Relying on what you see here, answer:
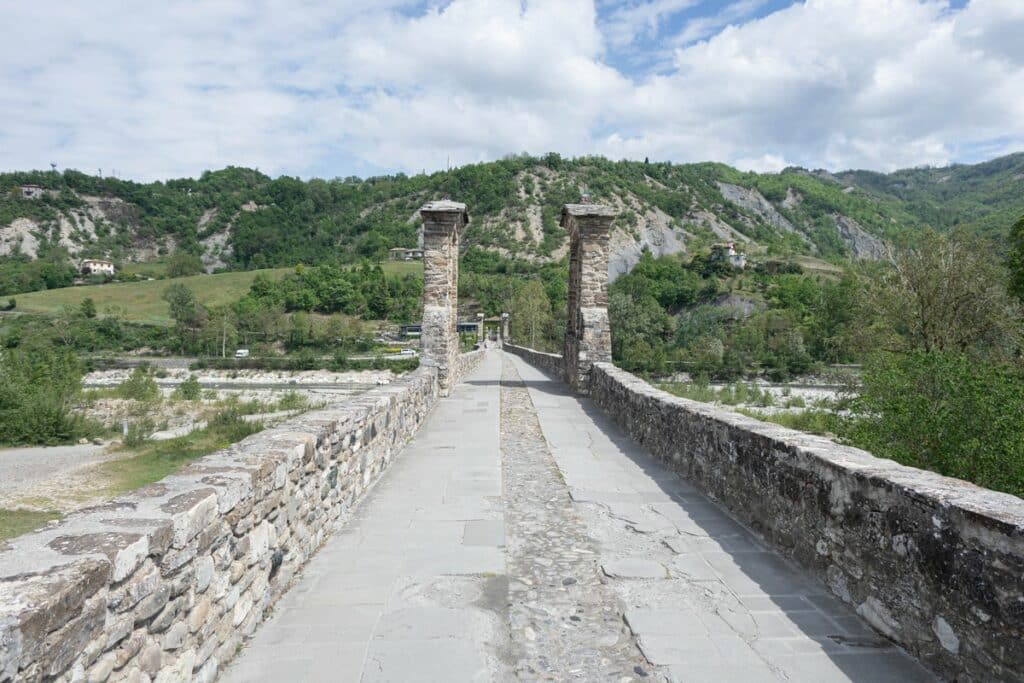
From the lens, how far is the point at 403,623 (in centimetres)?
311

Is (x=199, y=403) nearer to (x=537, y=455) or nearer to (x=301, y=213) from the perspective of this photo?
(x=537, y=455)

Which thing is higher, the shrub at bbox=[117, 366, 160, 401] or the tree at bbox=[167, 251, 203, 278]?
the tree at bbox=[167, 251, 203, 278]

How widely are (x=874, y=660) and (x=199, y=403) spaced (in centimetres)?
4607

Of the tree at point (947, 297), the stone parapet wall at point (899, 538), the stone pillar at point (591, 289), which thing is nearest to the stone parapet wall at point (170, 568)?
the stone parapet wall at point (899, 538)

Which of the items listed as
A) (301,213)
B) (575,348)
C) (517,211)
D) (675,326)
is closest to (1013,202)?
(675,326)

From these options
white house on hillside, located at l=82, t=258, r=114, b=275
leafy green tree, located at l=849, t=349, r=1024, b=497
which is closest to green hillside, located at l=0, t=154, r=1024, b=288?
white house on hillside, located at l=82, t=258, r=114, b=275

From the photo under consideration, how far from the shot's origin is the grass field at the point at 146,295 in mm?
78438

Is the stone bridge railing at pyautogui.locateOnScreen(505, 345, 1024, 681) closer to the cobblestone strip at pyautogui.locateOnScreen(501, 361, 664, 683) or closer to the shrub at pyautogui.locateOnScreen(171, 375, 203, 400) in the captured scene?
the cobblestone strip at pyautogui.locateOnScreen(501, 361, 664, 683)

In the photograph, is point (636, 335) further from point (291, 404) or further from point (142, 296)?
point (142, 296)

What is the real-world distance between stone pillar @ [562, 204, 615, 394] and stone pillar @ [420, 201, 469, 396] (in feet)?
9.31

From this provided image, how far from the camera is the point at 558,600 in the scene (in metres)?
3.41

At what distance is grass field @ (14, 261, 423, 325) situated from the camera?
257ft

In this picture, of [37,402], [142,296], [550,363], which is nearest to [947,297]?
[550,363]

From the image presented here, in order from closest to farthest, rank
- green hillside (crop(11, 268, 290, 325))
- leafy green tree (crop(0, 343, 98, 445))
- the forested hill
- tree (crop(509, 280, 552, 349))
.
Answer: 1. leafy green tree (crop(0, 343, 98, 445))
2. tree (crop(509, 280, 552, 349))
3. green hillside (crop(11, 268, 290, 325))
4. the forested hill
